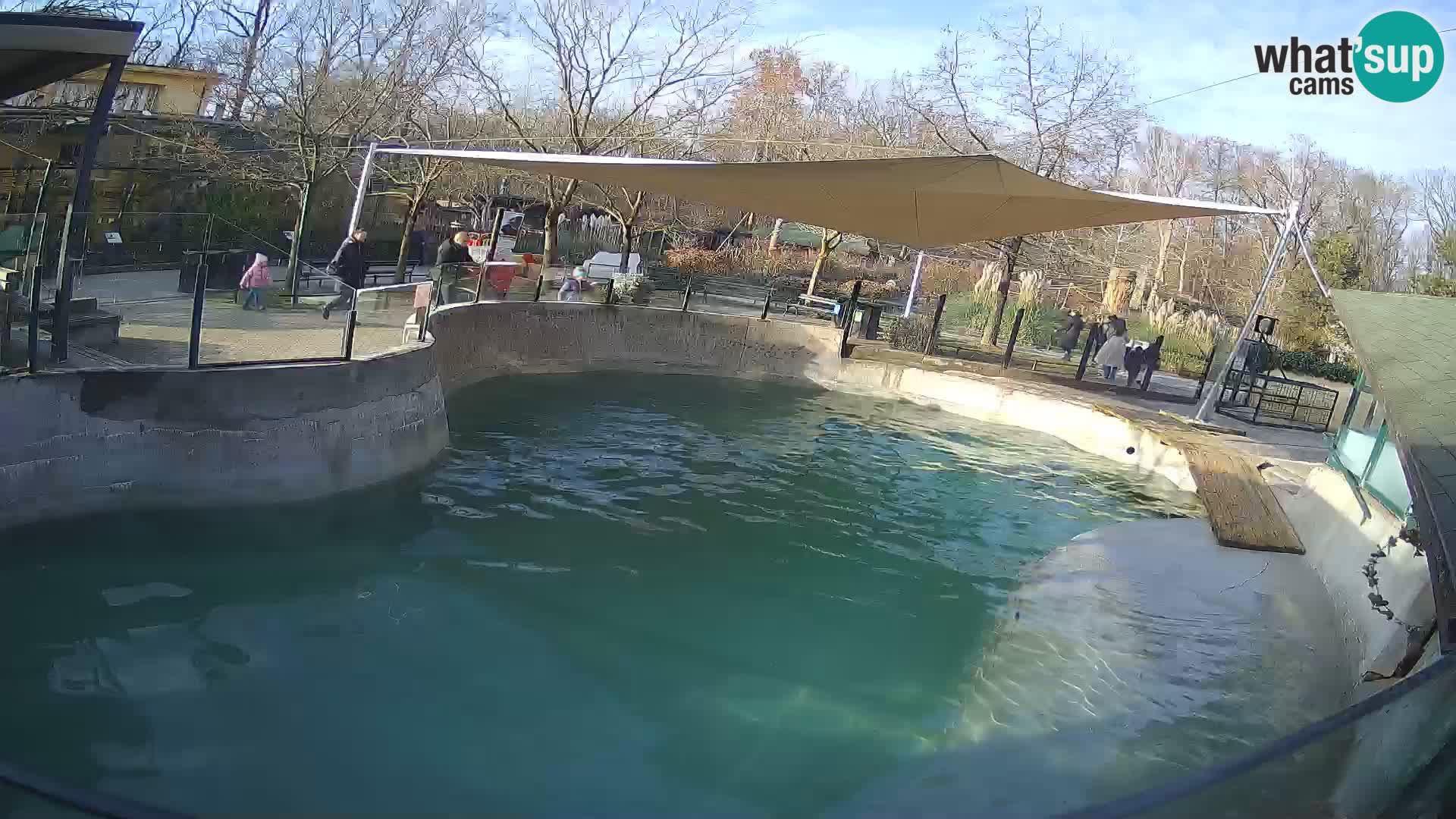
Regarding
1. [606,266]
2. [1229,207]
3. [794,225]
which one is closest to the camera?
[1229,207]

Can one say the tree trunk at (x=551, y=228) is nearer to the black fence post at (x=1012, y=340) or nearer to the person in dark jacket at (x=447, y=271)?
the person in dark jacket at (x=447, y=271)

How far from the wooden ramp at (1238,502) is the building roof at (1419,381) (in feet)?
8.47

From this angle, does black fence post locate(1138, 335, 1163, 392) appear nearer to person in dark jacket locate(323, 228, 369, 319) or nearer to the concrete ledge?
person in dark jacket locate(323, 228, 369, 319)

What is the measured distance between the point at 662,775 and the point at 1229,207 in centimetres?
876

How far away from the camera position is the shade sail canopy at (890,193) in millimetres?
9562

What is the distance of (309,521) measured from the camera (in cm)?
839

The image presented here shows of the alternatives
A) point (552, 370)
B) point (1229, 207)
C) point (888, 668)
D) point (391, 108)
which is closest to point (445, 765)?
point (888, 668)

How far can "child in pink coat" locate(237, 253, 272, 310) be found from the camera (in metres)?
8.62

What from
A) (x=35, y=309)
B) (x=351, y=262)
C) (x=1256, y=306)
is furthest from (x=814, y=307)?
(x=35, y=309)

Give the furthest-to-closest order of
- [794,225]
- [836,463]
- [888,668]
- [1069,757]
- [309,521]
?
[794,225]
[836,463]
[309,521]
[888,668]
[1069,757]

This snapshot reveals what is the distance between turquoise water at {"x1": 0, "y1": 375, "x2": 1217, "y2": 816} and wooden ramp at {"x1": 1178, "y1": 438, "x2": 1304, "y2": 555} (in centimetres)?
98

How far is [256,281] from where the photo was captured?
343 inches

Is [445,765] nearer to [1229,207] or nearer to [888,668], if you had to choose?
[888,668]

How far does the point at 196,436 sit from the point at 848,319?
480 inches
